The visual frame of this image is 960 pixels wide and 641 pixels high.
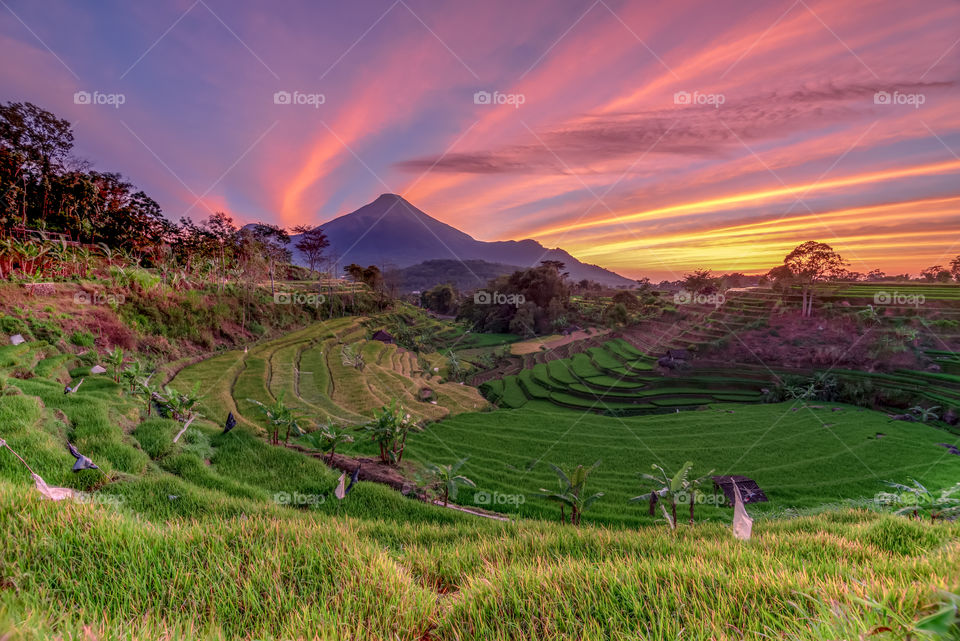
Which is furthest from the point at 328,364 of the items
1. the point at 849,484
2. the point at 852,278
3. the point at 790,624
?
the point at 852,278

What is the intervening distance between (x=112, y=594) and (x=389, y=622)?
124 centimetres

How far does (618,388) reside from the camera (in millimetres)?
30094

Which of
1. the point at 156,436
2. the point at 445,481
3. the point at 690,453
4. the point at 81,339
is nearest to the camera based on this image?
the point at 156,436

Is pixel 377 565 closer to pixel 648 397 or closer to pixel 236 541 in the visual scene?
pixel 236 541

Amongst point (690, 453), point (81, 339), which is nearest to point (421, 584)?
point (690, 453)

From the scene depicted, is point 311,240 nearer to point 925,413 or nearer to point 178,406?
point 178,406

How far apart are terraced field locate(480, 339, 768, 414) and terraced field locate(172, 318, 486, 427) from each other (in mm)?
Answer: 7774

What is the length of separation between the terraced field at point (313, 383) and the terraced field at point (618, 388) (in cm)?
777

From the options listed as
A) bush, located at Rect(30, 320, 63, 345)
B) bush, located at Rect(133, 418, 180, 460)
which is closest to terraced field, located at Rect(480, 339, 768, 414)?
bush, located at Rect(133, 418, 180, 460)

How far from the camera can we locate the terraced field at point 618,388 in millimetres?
28328

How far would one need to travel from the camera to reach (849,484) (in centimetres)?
1295

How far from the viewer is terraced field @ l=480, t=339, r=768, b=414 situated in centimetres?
2833

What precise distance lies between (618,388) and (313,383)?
24.2 meters

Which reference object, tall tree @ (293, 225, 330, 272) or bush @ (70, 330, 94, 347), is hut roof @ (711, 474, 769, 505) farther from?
tall tree @ (293, 225, 330, 272)
